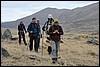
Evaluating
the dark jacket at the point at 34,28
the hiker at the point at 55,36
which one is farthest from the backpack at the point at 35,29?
the hiker at the point at 55,36

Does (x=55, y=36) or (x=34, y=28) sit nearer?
(x=55, y=36)

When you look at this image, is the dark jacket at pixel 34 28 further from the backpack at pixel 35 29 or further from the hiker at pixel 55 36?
the hiker at pixel 55 36

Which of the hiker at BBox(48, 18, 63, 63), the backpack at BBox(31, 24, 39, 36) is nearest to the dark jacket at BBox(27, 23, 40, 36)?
the backpack at BBox(31, 24, 39, 36)

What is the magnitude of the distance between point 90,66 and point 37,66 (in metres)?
2.63

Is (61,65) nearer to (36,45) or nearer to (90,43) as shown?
(36,45)

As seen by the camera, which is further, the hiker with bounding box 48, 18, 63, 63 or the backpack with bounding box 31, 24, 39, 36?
the backpack with bounding box 31, 24, 39, 36

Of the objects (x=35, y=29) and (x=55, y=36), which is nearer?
(x=55, y=36)

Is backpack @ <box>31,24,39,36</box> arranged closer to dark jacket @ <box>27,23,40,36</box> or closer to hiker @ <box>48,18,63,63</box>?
dark jacket @ <box>27,23,40,36</box>

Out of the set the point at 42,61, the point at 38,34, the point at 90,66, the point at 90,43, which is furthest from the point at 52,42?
the point at 90,43

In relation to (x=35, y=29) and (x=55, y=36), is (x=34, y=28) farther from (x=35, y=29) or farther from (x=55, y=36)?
(x=55, y=36)

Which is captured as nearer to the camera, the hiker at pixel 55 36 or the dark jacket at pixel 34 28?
the hiker at pixel 55 36

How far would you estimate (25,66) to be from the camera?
48.7 ft

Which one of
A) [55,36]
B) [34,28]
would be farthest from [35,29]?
[55,36]

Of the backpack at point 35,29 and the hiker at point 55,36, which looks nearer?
the hiker at point 55,36
